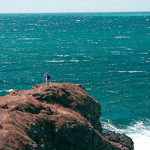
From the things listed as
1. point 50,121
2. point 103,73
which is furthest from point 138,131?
point 103,73

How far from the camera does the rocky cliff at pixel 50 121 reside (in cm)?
2450

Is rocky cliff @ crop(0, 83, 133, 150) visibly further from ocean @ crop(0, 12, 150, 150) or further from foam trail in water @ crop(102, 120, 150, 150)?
ocean @ crop(0, 12, 150, 150)

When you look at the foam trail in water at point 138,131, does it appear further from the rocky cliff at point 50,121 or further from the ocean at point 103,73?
the rocky cliff at point 50,121

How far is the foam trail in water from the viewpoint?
4909 centimetres

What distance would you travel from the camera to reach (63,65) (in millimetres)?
101188

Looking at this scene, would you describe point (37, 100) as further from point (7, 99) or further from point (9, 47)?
point (9, 47)

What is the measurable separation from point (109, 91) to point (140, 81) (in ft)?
45.4

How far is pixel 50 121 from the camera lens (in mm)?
29078

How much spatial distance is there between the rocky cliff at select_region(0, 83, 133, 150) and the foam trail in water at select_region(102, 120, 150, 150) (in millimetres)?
14021

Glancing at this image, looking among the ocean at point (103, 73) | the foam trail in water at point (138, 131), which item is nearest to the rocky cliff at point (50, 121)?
the foam trail in water at point (138, 131)

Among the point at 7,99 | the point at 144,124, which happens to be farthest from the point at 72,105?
the point at 144,124

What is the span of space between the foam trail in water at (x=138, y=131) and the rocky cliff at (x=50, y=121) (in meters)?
14.0

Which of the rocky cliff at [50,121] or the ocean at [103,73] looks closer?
the rocky cliff at [50,121]

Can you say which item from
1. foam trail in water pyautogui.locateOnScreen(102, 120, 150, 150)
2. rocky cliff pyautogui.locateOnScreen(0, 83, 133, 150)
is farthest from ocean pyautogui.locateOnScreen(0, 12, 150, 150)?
rocky cliff pyautogui.locateOnScreen(0, 83, 133, 150)
